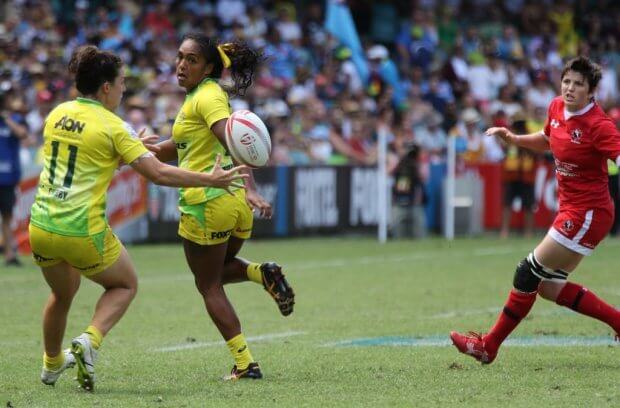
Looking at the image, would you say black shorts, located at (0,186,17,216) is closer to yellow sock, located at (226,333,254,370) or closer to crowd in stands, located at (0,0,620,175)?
crowd in stands, located at (0,0,620,175)

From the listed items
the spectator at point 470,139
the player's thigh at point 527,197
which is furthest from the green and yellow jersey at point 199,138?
the spectator at point 470,139

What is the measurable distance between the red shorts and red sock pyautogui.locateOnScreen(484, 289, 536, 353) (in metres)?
0.44

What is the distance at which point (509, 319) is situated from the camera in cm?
827

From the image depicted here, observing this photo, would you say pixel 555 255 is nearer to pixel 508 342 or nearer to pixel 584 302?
pixel 584 302

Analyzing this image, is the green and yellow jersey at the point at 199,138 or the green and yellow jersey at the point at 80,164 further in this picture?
the green and yellow jersey at the point at 199,138

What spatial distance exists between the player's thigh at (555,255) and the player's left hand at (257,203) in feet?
6.31

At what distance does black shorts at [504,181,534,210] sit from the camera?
21.8 meters

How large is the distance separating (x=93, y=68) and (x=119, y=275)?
1203 millimetres

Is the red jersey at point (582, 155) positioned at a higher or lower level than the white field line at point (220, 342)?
higher

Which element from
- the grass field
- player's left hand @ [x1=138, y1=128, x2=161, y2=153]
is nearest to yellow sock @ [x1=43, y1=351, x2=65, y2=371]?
the grass field

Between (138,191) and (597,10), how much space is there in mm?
18180

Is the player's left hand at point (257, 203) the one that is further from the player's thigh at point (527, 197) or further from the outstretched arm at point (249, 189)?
the player's thigh at point (527, 197)

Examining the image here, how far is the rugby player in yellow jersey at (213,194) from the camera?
7.48 meters

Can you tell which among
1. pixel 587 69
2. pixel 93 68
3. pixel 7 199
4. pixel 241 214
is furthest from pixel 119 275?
pixel 7 199
